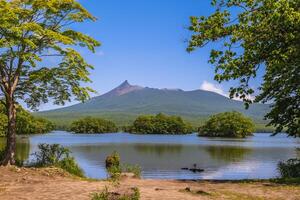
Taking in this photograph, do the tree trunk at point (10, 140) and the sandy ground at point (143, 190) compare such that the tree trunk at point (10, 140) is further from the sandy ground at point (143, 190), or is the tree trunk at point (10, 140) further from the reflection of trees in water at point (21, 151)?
the reflection of trees in water at point (21, 151)

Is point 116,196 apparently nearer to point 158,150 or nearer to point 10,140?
point 10,140

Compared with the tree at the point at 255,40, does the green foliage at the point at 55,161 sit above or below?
below

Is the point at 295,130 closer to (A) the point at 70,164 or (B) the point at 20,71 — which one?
(A) the point at 70,164

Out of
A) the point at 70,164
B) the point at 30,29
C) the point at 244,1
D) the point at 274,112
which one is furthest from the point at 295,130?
the point at 30,29

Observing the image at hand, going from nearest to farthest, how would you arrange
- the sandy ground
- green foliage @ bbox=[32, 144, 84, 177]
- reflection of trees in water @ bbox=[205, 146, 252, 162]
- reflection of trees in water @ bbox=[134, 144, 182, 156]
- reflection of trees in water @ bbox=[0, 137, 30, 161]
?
the sandy ground → green foliage @ bbox=[32, 144, 84, 177] → reflection of trees in water @ bbox=[0, 137, 30, 161] → reflection of trees in water @ bbox=[205, 146, 252, 162] → reflection of trees in water @ bbox=[134, 144, 182, 156]

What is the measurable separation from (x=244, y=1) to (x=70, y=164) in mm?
16134

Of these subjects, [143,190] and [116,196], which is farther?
[143,190]

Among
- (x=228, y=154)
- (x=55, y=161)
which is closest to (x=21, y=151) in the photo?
(x=228, y=154)

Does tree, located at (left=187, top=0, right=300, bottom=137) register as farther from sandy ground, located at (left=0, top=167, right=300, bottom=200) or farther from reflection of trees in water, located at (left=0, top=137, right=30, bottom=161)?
reflection of trees in water, located at (left=0, top=137, right=30, bottom=161)

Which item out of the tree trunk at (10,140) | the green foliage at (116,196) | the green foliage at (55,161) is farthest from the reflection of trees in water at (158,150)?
the green foliage at (116,196)

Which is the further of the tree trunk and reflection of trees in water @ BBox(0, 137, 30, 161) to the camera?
reflection of trees in water @ BBox(0, 137, 30, 161)

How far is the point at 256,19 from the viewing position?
80.5 feet

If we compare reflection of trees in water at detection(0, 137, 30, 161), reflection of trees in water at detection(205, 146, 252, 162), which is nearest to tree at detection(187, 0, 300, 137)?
reflection of trees in water at detection(0, 137, 30, 161)

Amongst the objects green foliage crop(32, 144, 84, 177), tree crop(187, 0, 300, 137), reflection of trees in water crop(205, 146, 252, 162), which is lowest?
reflection of trees in water crop(205, 146, 252, 162)
